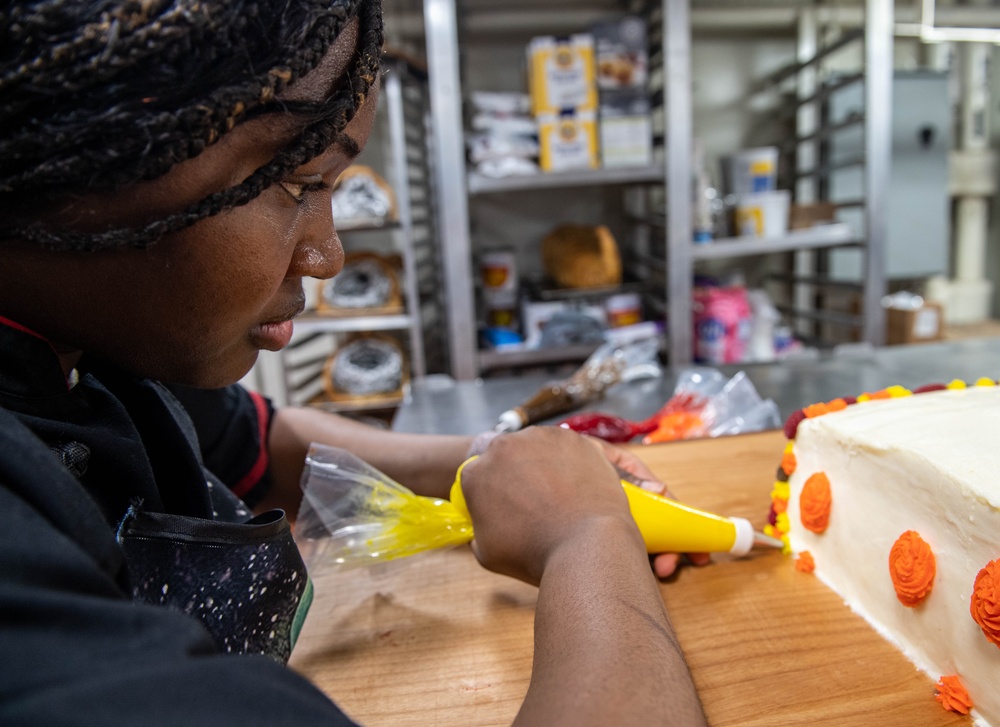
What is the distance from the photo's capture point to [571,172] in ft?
6.82

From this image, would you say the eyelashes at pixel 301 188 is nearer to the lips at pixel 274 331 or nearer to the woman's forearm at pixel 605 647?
the lips at pixel 274 331

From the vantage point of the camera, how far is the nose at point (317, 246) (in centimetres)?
43

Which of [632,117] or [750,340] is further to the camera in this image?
[750,340]

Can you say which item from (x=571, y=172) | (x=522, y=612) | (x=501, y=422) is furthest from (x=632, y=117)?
(x=522, y=612)

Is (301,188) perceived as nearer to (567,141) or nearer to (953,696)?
(953,696)

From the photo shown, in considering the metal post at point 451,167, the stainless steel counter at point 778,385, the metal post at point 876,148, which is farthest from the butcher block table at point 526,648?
the metal post at point 876,148

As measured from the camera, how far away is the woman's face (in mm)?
352

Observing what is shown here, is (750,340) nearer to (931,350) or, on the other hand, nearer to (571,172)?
(931,350)

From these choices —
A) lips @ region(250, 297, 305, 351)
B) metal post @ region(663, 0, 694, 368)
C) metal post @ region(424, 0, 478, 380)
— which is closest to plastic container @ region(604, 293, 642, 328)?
metal post @ region(663, 0, 694, 368)

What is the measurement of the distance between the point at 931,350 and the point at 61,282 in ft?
6.39

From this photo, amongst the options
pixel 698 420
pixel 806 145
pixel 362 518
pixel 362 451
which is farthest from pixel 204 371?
pixel 806 145

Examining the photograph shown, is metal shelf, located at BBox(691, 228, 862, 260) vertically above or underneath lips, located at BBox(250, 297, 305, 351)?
above

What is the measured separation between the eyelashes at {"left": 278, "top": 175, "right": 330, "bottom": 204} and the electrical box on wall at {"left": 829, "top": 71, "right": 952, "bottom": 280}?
8.87 ft

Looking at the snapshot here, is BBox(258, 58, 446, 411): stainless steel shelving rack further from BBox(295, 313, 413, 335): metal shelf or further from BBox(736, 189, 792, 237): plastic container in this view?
BBox(736, 189, 792, 237): plastic container
